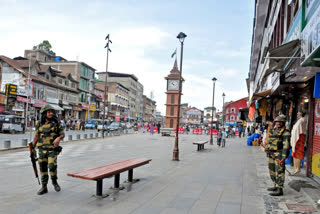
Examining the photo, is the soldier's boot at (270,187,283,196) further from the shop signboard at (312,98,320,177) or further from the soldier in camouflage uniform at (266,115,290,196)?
the shop signboard at (312,98,320,177)

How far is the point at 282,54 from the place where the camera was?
8.16 metres

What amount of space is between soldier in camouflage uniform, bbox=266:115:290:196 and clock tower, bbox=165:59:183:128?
3530 centimetres

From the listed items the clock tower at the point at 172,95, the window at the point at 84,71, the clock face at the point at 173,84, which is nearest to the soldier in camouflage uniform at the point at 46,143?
the clock tower at the point at 172,95

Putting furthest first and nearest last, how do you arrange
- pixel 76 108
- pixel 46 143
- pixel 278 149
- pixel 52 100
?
pixel 76 108 < pixel 52 100 < pixel 278 149 < pixel 46 143

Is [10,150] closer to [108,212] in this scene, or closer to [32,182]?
[32,182]

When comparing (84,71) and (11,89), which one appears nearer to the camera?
(11,89)

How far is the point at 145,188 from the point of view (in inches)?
276

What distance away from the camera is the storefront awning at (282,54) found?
7.61 meters

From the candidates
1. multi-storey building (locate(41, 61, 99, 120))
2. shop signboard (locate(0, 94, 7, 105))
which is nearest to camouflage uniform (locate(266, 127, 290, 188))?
shop signboard (locate(0, 94, 7, 105))

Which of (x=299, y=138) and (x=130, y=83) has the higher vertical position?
(x=130, y=83)

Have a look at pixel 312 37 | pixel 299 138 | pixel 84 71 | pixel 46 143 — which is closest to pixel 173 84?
pixel 84 71

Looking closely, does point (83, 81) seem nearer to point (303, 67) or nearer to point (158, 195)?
point (158, 195)

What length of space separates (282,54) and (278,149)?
3121 mm

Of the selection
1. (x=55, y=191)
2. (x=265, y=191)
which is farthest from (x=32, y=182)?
(x=265, y=191)
